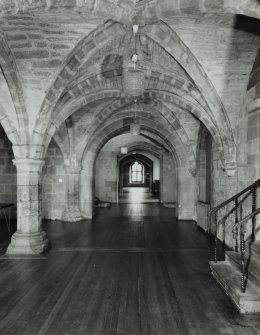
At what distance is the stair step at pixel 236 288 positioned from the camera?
9.55ft

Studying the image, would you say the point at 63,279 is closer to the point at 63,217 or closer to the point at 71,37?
the point at 71,37

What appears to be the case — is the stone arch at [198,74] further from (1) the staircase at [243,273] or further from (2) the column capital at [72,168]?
(2) the column capital at [72,168]

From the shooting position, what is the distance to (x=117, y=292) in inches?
134

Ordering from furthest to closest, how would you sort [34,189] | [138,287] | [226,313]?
[34,189]
[138,287]
[226,313]

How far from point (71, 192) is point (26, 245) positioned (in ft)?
12.1

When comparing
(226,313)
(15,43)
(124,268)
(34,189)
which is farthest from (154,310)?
(15,43)

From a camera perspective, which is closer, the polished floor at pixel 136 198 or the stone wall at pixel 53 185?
the stone wall at pixel 53 185

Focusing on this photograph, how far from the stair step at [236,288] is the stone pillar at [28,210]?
10.1 ft

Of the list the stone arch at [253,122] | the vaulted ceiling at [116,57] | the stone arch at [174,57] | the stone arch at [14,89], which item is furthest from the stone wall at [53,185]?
the stone arch at [253,122]

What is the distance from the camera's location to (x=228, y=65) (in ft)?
15.3

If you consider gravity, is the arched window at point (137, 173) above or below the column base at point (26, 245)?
above

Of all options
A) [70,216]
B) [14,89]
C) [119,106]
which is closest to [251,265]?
[14,89]

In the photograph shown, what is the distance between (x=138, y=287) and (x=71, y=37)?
3556 mm

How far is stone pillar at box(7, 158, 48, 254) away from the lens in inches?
200
